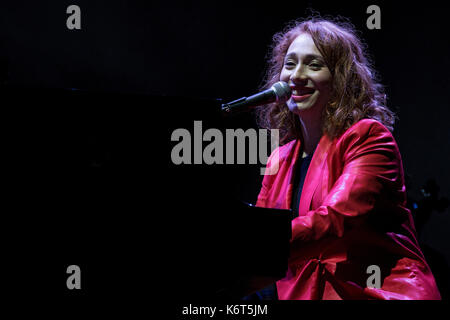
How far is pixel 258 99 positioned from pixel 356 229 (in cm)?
70

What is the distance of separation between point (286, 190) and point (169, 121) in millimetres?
981

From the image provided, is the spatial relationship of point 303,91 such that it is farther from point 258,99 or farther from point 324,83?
point 258,99

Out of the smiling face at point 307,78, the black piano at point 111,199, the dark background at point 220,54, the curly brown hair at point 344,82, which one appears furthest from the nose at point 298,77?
the dark background at point 220,54

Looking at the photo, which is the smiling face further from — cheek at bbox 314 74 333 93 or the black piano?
the black piano

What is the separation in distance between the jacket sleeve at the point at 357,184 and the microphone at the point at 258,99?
37cm

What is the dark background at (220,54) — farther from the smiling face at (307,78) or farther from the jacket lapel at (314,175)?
the jacket lapel at (314,175)

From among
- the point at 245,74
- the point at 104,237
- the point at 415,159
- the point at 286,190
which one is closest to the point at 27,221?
the point at 104,237

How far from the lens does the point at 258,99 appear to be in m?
1.71

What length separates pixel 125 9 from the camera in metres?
3.29

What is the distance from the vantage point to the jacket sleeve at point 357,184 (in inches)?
67.1
